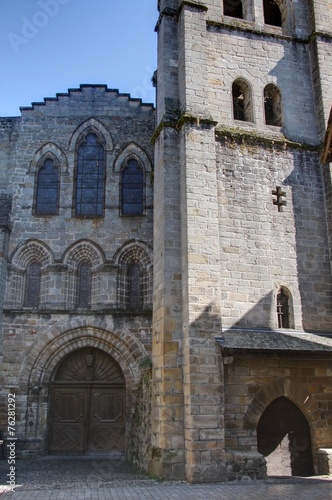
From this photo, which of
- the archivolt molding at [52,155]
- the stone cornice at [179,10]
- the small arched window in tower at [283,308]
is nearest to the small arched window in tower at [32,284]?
the archivolt molding at [52,155]

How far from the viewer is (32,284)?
14.6m

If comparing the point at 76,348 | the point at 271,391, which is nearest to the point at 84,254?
the point at 76,348

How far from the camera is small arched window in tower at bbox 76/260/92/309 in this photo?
14469 mm

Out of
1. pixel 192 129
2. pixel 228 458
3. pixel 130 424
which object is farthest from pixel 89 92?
pixel 228 458

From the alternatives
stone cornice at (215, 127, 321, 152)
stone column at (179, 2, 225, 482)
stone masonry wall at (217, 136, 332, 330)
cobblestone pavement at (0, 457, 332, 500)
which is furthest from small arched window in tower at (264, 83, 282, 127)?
cobblestone pavement at (0, 457, 332, 500)

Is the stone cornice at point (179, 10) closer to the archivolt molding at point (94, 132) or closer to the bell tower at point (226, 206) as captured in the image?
the bell tower at point (226, 206)

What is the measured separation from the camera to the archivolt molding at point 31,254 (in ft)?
47.7

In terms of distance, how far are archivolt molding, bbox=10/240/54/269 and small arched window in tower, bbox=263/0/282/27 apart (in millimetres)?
9065

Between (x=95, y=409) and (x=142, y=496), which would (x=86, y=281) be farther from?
(x=142, y=496)

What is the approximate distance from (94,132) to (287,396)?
1025 centimetres

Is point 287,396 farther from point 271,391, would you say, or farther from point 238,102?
point 238,102

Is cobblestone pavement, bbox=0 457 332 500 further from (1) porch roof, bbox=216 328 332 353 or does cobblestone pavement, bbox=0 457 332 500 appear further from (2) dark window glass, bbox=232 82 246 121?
(2) dark window glass, bbox=232 82 246 121

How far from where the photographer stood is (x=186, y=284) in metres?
9.70

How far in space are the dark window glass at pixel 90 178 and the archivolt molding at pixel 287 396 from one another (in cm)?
782
